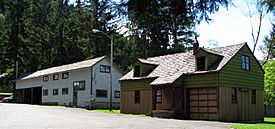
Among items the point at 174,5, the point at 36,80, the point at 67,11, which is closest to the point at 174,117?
the point at 174,5

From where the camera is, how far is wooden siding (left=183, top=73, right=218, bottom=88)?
27.2m

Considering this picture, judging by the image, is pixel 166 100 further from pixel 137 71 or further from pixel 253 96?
pixel 253 96

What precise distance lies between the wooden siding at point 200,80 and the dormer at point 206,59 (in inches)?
24.6

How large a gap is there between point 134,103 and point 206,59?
8.24m

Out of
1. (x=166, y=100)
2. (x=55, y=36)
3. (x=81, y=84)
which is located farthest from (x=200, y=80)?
(x=55, y=36)

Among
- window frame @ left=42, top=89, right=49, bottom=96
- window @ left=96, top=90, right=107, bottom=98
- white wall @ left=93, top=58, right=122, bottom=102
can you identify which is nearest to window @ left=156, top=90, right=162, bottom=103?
white wall @ left=93, top=58, right=122, bottom=102

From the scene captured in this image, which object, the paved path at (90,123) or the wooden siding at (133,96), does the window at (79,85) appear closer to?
the wooden siding at (133,96)

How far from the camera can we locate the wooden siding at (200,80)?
27.2 meters

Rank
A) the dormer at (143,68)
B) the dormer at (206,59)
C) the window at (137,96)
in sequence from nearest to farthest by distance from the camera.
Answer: the dormer at (206,59) → the window at (137,96) → the dormer at (143,68)

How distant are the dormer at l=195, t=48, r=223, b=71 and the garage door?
5.36 feet

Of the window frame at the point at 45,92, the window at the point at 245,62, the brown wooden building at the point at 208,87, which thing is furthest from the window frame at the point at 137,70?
the window frame at the point at 45,92

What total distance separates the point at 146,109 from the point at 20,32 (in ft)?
149

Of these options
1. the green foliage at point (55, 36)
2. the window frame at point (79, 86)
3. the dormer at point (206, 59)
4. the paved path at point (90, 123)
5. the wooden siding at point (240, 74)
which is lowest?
the paved path at point (90, 123)

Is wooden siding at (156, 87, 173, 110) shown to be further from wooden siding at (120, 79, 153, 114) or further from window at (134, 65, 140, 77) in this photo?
window at (134, 65, 140, 77)
